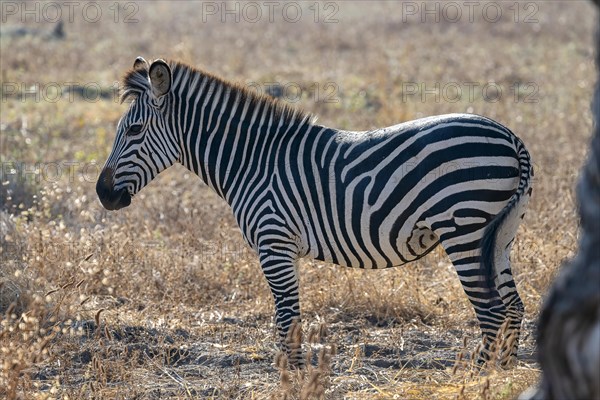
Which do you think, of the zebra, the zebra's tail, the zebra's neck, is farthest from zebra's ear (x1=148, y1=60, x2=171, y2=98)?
the zebra's tail

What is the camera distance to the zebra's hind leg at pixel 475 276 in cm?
566

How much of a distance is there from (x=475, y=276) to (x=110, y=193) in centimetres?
274

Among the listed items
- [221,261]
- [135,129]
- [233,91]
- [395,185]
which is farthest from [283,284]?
[221,261]

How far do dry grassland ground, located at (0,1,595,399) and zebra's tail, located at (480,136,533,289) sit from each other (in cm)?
64

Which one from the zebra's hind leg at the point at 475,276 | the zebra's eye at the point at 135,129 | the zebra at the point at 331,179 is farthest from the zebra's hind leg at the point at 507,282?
the zebra's eye at the point at 135,129

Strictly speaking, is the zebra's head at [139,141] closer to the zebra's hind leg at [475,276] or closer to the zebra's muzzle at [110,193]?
the zebra's muzzle at [110,193]

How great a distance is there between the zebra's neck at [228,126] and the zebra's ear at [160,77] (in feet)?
0.37

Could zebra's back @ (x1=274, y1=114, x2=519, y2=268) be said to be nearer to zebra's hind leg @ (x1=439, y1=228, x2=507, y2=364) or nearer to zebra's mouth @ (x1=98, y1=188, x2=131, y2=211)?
zebra's hind leg @ (x1=439, y1=228, x2=507, y2=364)

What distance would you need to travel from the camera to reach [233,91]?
6.49 metres

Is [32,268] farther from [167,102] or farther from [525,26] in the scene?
[525,26]

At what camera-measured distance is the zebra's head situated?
6.54 metres

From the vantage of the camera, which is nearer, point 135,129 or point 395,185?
point 395,185

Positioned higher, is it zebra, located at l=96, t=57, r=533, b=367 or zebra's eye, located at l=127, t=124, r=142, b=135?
zebra's eye, located at l=127, t=124, r=142, b=135

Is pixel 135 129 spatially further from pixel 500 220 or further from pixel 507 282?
pixel 507 282
